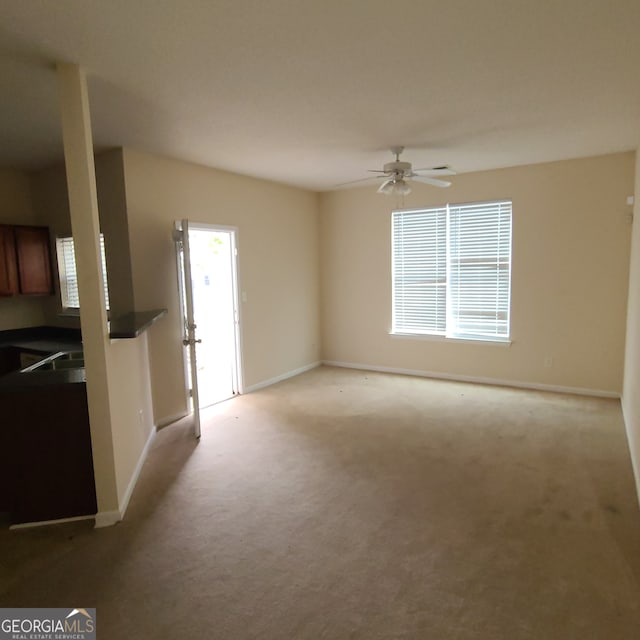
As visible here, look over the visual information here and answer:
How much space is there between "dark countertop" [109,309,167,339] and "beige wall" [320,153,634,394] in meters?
3.47

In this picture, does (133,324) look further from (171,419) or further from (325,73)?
(325,73)

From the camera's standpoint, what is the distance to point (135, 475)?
317 cm

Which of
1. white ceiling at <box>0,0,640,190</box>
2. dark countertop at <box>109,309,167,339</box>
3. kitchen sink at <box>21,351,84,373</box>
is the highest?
white ceiling at <box>0,0,640,190</box>

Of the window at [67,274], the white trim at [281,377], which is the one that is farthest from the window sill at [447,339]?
the window at [67,274]

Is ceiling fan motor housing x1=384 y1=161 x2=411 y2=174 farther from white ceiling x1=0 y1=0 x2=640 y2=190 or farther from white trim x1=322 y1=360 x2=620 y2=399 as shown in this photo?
white trim x1=322 y1=360 x2=620 y2=399

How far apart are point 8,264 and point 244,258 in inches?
97.9

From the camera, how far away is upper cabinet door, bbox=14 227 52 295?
15.3 ft

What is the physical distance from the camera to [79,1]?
180cm

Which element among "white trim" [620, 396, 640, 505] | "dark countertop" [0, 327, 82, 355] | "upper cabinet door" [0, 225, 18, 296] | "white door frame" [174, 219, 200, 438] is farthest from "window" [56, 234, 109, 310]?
"white trim" [620, 396, 640, 505]

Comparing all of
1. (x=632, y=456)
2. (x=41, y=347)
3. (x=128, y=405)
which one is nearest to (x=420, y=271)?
(x=632, y=456)

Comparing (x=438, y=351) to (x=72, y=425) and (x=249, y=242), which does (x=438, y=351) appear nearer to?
(x=249, y=242)

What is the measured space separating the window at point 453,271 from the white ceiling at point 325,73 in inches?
53.1
